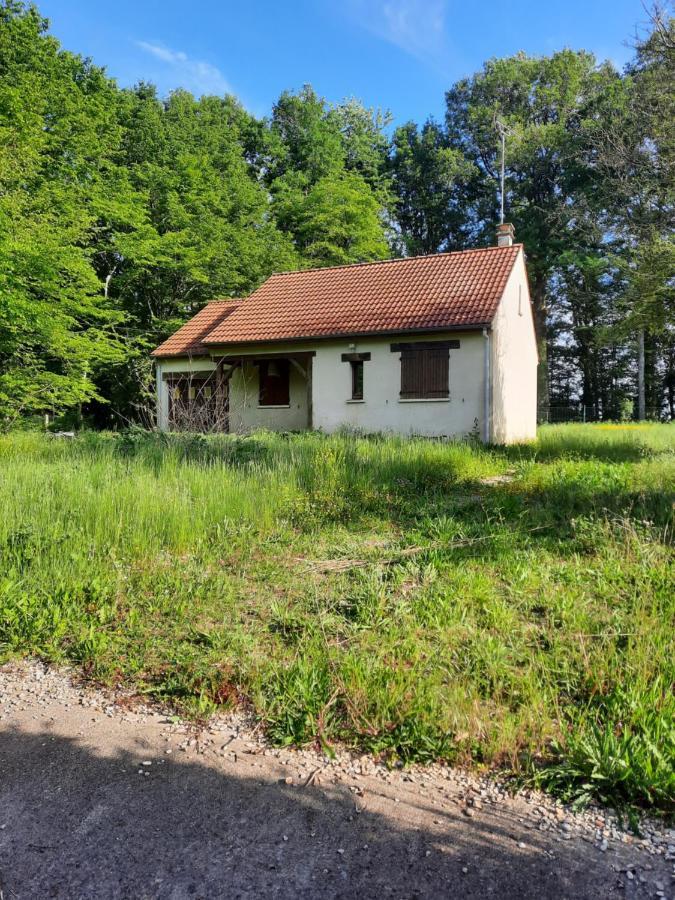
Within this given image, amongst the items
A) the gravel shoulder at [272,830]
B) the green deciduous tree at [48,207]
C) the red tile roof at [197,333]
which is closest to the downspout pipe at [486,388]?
the red tile roof at [197,333]

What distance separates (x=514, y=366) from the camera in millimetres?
17516

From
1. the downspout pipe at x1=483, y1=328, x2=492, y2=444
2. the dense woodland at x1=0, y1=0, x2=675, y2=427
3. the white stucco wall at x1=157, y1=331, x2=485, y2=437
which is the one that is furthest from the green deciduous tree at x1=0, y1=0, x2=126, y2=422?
the downspout pipe at x1=483, y1=328, x2=492, y2=444

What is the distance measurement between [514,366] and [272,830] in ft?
55.2

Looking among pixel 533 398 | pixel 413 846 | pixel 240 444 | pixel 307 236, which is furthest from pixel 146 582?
pixel 307 236

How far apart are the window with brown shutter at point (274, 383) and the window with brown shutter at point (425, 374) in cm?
514

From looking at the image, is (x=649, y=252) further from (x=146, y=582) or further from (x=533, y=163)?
(x=533, y=163)

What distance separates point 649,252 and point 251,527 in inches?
462

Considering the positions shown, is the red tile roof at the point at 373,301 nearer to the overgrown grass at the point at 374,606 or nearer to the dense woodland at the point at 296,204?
the dense woodland at the point at 296,204

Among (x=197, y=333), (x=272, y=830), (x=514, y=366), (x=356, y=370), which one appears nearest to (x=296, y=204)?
(x=197, y=333)

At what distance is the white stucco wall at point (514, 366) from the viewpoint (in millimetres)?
15852

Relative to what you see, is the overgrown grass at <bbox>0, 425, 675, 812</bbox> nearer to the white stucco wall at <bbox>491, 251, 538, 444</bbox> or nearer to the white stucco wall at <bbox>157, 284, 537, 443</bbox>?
the white stucco wall at <bbox>157, 284, 537, 443</bbox>

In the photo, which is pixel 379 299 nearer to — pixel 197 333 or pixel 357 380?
pixel 357 380

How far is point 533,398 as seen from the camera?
20.4 m

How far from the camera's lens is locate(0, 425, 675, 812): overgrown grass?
2793mm
